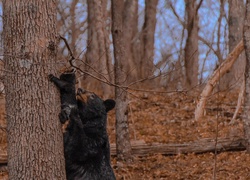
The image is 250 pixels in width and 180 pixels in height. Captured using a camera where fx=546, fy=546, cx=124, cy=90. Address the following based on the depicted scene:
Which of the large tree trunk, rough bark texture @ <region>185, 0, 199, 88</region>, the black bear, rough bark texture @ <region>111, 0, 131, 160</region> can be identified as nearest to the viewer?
the large tree trunk

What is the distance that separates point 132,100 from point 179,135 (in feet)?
13.1

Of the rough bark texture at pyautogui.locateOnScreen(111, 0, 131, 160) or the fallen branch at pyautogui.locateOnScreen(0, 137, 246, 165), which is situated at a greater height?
the rough bark texture at pyautogui.locateOnScreen(111, 0, 131, 160)

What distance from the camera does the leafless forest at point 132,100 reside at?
19.5ft

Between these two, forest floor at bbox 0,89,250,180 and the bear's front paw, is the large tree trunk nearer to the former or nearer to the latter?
the bear's front paw

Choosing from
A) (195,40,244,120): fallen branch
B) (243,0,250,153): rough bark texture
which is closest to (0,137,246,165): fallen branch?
(243,0,250,153): rough bark texture

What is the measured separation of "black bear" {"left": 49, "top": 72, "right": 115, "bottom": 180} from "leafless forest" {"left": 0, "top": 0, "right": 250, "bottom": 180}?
0.38 metres

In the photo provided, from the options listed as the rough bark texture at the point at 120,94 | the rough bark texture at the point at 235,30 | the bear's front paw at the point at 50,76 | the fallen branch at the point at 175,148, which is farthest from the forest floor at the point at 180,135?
the bear's front paw at the point at 50,76

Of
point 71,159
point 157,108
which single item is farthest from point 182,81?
point 71,159

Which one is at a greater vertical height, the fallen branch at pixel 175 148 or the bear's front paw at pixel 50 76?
the bear's front paw at pixel 50 76

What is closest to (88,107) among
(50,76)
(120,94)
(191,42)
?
(50,76)

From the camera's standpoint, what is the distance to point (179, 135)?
13336 millimetres

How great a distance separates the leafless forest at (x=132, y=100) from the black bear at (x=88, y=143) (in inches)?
15.0

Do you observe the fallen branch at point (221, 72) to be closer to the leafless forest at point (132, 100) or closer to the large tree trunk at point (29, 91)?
the leafless forest at point (132, 100)

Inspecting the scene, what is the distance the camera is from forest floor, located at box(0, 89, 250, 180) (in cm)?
1077
